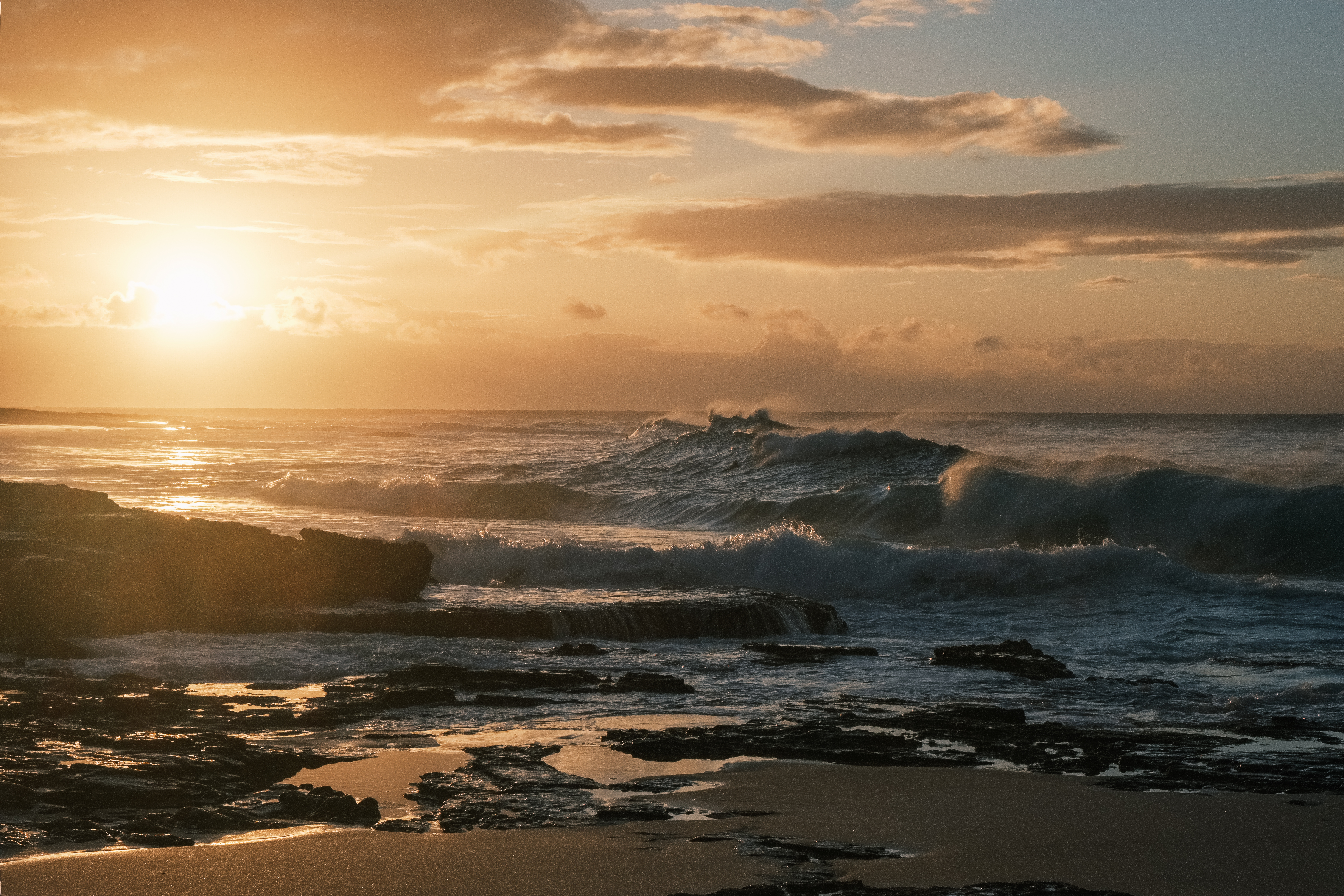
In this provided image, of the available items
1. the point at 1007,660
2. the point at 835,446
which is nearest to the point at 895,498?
the point at 835,446

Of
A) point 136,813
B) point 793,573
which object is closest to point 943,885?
point 136,813

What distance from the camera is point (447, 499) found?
120ft

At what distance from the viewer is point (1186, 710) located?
1016 centimetres

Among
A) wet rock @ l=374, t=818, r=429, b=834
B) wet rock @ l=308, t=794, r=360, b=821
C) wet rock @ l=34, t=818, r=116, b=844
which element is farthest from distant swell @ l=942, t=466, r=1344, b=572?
wet rock @ l=34, t=818, r=116, b=844

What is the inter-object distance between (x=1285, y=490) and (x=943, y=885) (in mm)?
21916

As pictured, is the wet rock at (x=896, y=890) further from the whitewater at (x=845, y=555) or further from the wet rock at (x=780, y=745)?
the whitewater at (x=845, y=555)

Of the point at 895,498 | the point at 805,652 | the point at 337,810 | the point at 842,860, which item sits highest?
the point at 895,498

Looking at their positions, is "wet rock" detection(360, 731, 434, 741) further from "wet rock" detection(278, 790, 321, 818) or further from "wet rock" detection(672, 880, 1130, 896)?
"wet rock" detection(672, 880, 1130, 896)

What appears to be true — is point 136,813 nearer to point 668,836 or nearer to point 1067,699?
point 668,836

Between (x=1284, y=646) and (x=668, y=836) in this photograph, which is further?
(x=1284, y=646)

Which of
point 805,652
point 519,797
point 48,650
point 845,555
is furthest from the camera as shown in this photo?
point 845,555

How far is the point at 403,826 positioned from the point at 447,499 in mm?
30633

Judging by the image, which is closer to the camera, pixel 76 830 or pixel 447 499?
pixel 76 830

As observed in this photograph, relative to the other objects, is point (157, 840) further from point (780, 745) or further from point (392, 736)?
point (780, 745)
